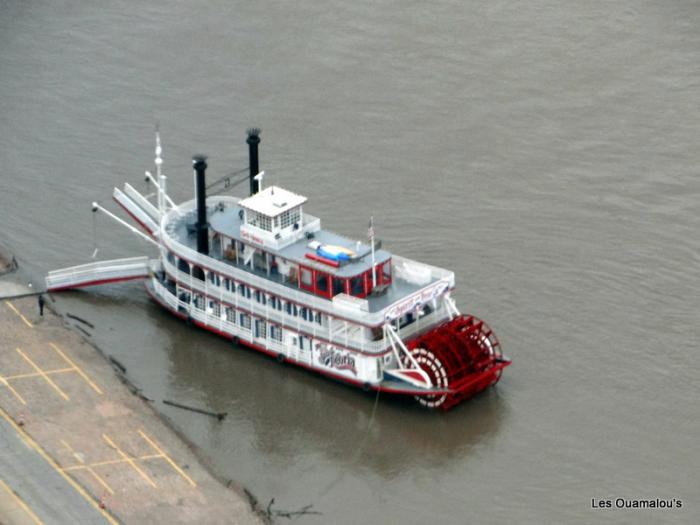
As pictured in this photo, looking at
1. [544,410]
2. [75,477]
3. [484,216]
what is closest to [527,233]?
[484,216]

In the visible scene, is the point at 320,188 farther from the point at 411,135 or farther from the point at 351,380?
the point at 351,380

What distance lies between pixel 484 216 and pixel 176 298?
20504 millimetres

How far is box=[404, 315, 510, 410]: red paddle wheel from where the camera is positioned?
10194 cm

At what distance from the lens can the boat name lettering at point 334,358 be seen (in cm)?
10412

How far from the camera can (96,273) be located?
375 ft

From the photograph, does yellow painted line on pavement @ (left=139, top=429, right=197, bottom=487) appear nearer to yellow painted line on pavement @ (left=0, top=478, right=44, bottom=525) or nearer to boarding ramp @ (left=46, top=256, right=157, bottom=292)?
yellow painted line on pavement @ (left=0, top=478, right=44, bottom=525)

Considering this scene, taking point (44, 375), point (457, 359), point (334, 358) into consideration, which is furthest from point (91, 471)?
point (457, 359)

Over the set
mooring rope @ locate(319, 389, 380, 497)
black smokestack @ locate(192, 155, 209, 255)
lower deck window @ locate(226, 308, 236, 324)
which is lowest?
mooring rope @ locate(319, 389, 380, 497)

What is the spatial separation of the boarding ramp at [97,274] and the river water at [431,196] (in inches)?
35.2

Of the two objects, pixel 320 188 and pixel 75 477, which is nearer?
pixel 75 477

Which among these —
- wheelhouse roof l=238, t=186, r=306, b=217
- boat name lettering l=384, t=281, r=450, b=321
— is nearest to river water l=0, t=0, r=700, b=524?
boat name lettering l=384, t=281, r=450, b=321

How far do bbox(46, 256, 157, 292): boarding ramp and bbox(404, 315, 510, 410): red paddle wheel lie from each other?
19.0 m

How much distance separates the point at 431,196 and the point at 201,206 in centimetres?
1840

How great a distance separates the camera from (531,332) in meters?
109
